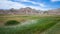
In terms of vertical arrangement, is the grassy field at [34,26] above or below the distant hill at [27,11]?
below

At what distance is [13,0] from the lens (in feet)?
4.54

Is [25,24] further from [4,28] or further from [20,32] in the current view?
[4,28]

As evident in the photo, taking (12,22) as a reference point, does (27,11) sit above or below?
above

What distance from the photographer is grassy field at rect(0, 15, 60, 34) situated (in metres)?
1.32

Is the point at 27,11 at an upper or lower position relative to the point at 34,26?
upper

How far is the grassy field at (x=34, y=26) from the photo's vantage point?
1323 millimetres

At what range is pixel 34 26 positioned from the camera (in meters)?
1.34

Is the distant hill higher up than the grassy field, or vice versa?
the distant hill

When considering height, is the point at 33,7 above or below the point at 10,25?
above

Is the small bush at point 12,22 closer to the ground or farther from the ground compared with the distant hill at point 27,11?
closer to the ground

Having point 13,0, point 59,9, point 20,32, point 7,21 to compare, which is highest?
point 13,0

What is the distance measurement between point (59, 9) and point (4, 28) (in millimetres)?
732

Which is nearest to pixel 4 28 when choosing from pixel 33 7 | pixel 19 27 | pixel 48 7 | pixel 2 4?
pixel 19 27

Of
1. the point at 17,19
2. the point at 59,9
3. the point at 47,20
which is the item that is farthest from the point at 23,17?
the point at 59,9
